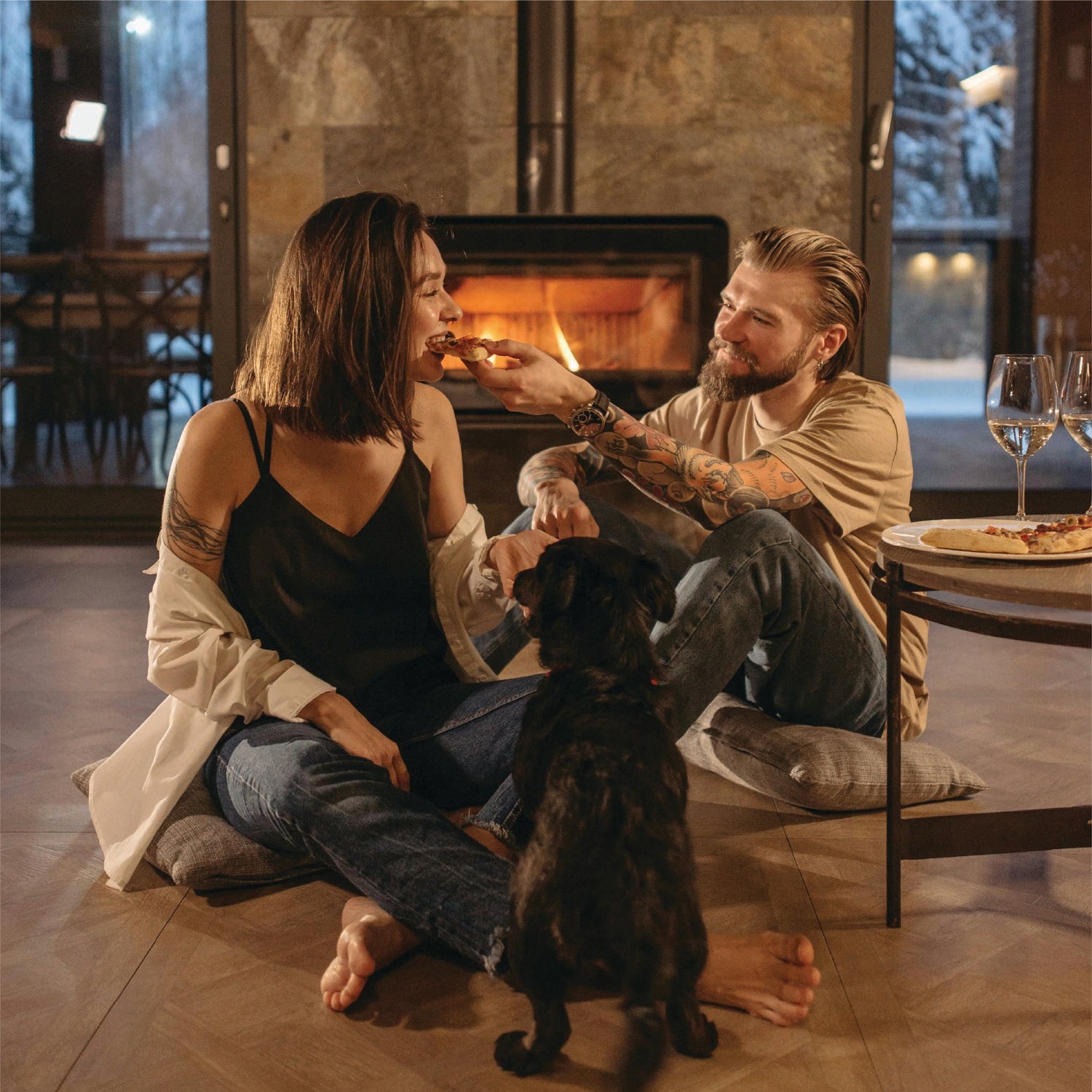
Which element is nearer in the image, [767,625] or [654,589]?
[654,589]

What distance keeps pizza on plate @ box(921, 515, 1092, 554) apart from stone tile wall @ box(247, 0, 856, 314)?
9.57 feet

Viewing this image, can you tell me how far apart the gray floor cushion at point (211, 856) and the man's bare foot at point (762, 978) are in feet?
2.35

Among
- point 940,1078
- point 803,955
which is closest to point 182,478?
point 803,955

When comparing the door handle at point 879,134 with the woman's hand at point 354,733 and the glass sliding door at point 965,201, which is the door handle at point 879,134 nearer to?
the glass sliding door at point 965,201

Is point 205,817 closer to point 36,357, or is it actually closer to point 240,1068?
point 240,1068

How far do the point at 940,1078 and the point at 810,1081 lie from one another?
0.15m

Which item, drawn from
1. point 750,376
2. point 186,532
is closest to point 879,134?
point 750,376

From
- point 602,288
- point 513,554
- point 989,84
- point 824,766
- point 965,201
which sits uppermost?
point 989,84

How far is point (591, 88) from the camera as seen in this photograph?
4.36 m

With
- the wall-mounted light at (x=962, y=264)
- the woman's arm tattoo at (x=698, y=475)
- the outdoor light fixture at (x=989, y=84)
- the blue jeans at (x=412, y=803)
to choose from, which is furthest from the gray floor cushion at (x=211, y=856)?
the outdoor light fixture at (x=989, y=84)

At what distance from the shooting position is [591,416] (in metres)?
2.09

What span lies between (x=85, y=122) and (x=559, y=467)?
3421 mm

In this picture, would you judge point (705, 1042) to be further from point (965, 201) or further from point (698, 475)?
point (965, 201)

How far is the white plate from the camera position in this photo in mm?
1598
